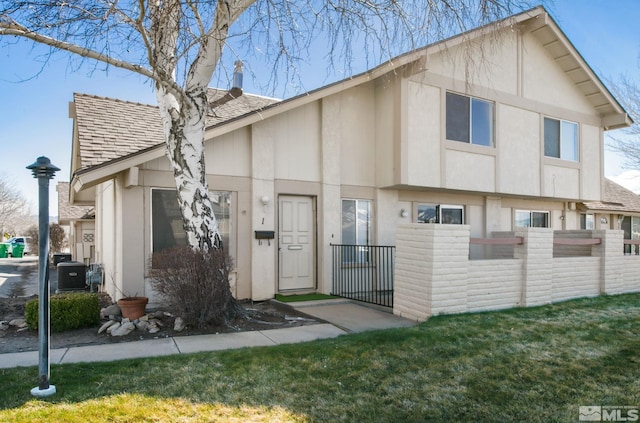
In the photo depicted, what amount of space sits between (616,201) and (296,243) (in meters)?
14.4

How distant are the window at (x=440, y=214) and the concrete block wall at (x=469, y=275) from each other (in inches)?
134

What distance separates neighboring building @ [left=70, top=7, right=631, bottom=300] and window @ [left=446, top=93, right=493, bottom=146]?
0.12 feet

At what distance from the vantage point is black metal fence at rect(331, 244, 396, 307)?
391 inches

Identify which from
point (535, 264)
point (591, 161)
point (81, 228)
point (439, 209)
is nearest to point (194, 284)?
point (535, 264)

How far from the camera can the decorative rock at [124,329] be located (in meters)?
6.08

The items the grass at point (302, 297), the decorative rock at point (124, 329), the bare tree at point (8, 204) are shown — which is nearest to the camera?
the decorative rock at point (124, 329)

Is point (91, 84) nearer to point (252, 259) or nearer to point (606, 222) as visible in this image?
point (252, 259)

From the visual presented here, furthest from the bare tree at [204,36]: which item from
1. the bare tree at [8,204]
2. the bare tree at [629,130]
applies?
the bare tree at [8,204]

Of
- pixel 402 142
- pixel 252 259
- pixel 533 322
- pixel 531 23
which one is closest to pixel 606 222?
pixel 531 23

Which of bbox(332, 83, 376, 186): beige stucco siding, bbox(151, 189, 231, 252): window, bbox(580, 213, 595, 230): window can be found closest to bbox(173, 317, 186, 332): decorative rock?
bbox(151, 189, 231, 252): window

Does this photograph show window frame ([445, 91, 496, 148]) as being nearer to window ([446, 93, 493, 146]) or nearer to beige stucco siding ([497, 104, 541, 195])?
window ([446, 93, 493, 146])

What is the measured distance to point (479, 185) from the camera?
11.3 m

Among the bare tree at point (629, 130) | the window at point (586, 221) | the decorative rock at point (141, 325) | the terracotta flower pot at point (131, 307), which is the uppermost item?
the bare tree at point (629, 130)

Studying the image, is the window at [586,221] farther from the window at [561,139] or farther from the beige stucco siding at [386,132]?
the beige stucco siding at [386,132]
